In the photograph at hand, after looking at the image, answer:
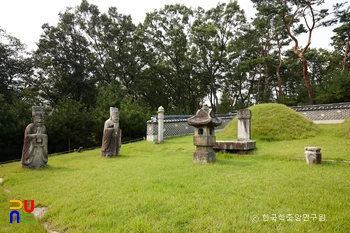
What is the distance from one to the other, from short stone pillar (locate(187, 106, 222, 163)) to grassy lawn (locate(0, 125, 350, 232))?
1.85 ft

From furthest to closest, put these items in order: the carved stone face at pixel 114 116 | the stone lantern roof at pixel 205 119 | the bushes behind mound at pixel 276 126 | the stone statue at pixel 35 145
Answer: the bushes behind mound at pixel 276 126, the carved stone face at pixel 114 116, the stone statue at pixel 35 145, the stone lantern roof at pixel 205 119

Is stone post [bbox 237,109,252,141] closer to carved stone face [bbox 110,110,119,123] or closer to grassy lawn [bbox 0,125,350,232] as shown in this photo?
grassy lawn [bbox 0,125,350,232]

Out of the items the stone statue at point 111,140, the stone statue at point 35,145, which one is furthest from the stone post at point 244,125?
the stone statue at point 35,145

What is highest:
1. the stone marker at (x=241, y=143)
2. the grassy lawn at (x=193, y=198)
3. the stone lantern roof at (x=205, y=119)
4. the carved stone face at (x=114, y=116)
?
the carved stone face at (x=114, y=116)

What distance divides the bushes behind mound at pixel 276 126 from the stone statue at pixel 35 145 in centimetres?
850

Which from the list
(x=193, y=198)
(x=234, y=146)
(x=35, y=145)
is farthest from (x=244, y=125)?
(x=35, y=145)

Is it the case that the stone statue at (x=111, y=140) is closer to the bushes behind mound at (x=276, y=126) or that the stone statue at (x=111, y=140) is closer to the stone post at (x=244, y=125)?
the stone post at (x=244, y=125)

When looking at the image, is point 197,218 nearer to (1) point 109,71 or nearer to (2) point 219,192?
(2) point 219,192

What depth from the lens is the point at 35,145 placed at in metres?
7.48

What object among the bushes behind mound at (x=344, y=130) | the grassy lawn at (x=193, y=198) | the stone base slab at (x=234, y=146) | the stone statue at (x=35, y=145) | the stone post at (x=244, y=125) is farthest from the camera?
the bushes behind mound at (x=344, y=130)

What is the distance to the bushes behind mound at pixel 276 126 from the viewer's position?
1066 cm

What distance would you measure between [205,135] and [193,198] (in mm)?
3036

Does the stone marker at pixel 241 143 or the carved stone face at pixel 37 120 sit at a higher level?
the carved stone face at pixel 37 120

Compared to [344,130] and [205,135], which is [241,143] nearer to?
[205,135]
